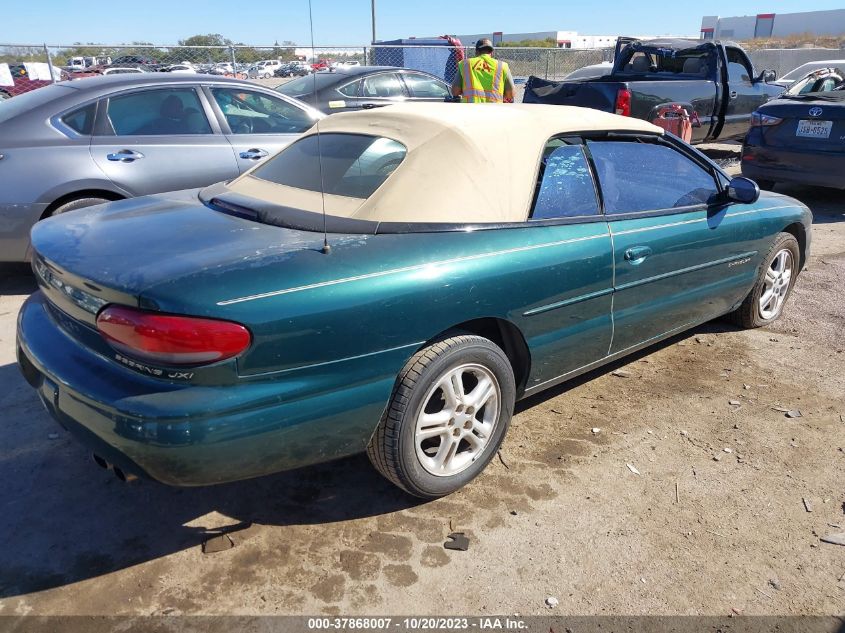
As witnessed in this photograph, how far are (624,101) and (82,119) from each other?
6.34 meters

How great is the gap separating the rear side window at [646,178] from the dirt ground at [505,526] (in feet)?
3.62

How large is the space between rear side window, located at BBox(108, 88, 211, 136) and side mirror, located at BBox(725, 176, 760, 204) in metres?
4.06

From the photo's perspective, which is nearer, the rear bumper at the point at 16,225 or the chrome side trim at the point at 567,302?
the chrome side trim at the point at 567,302

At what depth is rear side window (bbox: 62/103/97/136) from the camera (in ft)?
16.8

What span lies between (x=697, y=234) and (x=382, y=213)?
191 centimetres

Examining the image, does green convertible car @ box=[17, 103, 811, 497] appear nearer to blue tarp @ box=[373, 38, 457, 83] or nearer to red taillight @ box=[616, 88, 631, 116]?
red taillight @ box=[616, 88, 631, 116]

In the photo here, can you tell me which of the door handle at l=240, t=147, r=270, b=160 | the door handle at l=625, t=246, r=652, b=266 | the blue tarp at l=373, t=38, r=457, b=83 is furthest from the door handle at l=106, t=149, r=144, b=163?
the blue tarp at l=373, t=38, r=457, b=83

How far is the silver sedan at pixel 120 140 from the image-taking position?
4.88 m

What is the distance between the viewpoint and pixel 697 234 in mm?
3719

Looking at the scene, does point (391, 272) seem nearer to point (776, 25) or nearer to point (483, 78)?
point (483, 78)

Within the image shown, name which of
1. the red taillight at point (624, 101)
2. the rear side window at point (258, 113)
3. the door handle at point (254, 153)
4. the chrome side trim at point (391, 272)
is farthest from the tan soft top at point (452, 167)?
the red taillight at point (624, 101)

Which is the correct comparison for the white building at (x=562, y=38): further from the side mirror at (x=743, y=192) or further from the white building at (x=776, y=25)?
the side mirror at (x=743, y=192)

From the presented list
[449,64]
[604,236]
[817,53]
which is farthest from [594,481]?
[817,53]

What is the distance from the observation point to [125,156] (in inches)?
205
